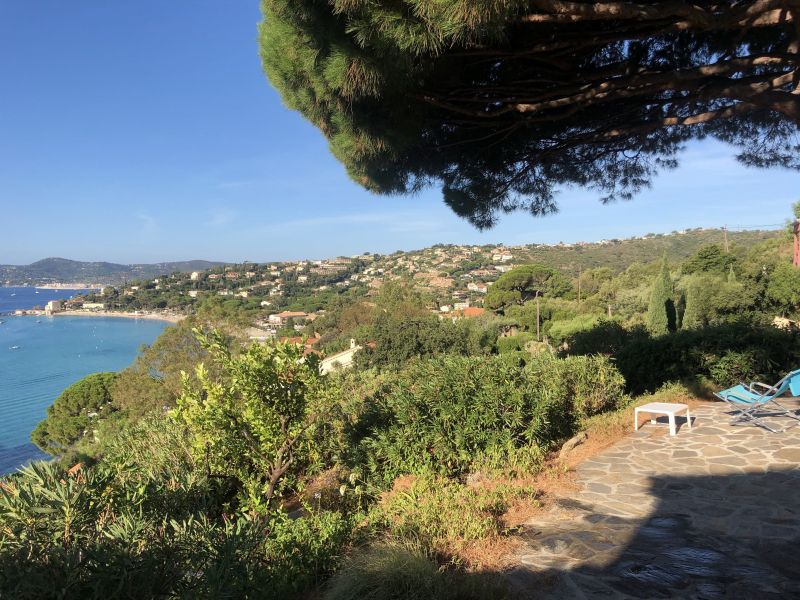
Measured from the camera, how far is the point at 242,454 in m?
4.08

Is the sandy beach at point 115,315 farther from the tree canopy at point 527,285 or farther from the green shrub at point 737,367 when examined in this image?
the green shrub at point 737,367

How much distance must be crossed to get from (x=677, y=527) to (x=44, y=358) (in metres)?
81.0

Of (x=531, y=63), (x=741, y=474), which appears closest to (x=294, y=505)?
(x=741, y=474)

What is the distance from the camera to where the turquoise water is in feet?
122

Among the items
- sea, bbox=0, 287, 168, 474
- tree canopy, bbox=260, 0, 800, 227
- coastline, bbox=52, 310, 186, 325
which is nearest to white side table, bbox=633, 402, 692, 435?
tree canopy, bbox=260, 0, 800, 227

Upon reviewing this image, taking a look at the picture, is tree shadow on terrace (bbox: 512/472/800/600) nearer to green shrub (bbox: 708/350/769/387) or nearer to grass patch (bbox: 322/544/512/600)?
grass patch (bbox: 322/544/512/600)

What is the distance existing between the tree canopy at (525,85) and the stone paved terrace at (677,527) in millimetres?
2865

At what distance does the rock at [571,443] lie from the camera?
4883 millimetres

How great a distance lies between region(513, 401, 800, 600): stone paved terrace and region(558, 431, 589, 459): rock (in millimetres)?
325

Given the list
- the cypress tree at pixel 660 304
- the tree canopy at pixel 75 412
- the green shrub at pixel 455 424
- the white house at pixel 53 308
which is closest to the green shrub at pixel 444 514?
the green shrub at pixel 455 424

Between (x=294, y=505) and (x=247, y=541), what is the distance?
337 centimetres

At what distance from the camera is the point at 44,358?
6712 cm

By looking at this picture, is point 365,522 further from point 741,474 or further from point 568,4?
point 568,4

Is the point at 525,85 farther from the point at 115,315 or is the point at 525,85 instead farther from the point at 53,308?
the point at 53,308
